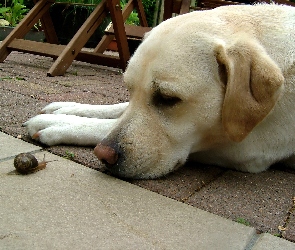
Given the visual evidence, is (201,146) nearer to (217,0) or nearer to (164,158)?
(164,158)

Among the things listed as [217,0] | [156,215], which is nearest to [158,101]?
[156,215]

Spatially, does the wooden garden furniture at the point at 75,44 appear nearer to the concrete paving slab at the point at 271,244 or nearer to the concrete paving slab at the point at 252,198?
the concrete paving slab at the point at 252,198

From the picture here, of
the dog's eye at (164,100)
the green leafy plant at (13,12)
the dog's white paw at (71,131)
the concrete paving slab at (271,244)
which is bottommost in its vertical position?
the green leafy plant at (13,12)

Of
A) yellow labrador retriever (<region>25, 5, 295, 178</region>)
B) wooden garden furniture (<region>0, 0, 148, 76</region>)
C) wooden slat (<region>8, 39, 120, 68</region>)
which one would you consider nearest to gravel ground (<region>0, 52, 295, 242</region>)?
yellow labrador retriever (<region>25, 5, 295, 178</region>)

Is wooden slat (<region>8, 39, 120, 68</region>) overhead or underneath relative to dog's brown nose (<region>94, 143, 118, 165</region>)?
underneath

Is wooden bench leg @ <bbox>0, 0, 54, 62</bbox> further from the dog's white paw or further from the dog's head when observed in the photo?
the dog's head

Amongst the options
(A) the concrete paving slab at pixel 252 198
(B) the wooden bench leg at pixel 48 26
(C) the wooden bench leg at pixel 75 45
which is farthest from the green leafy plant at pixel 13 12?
(A) the concrete paving slab at pixel 252 198
